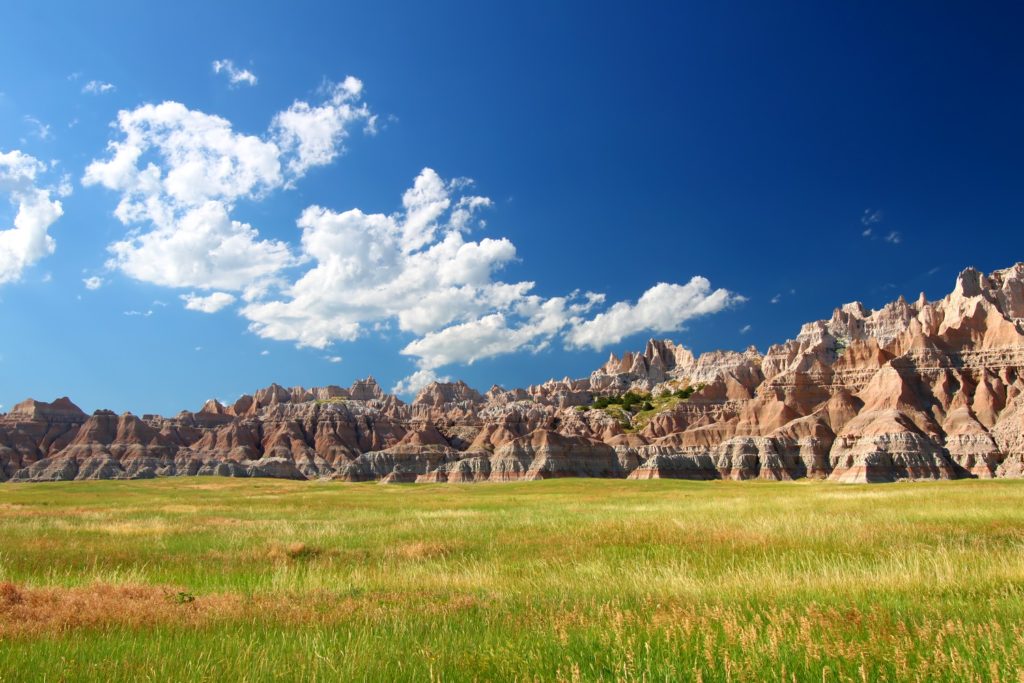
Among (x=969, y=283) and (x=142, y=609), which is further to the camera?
(x=969, y=283)

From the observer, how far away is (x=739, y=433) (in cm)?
14412

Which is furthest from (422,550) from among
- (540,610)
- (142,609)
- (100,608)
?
(540,610)

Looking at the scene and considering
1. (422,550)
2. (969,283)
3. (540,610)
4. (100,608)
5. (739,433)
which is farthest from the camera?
(969,283)

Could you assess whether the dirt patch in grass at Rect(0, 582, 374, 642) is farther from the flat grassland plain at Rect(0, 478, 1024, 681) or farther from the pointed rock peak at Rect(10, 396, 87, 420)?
the pointed rock peak at Rect(10, 396, 87, 420)

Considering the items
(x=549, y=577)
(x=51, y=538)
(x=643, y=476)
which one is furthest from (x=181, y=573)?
(x=643, y=476)

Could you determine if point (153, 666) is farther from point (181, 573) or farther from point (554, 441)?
point (554, 441)

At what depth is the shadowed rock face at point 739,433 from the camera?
4464 inches

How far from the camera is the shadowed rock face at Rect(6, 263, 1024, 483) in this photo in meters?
113

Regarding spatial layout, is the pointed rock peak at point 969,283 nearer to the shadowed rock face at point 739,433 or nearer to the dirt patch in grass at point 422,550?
the shadowed rock face at point 739,433

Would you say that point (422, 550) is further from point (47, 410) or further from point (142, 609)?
point (47, 410)

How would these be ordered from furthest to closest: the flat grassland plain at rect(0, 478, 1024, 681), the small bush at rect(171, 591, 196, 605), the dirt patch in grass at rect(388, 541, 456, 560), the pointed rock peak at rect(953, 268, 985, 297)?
1. the pointed rock peak at rect(953, 268, 985, 297)
2. the dirt patch in grass at rect(388, 541, 456, 560)
3. the small bush at rect(171, 591, 196, 605)
4. the flat grassland plain at rect(0, 478, 1024, 681)

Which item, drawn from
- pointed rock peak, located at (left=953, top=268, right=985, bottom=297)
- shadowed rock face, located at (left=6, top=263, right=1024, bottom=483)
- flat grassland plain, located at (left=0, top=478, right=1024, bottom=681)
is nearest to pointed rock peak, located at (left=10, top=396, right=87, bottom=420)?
shadowed rock face, located at (left=6, top=263, right=1024, bottom=483)

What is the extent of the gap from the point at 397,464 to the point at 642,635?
14266 centimetres

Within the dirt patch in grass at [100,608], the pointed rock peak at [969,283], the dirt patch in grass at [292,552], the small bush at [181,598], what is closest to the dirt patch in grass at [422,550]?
the dirt patch in grass at [292,552]
